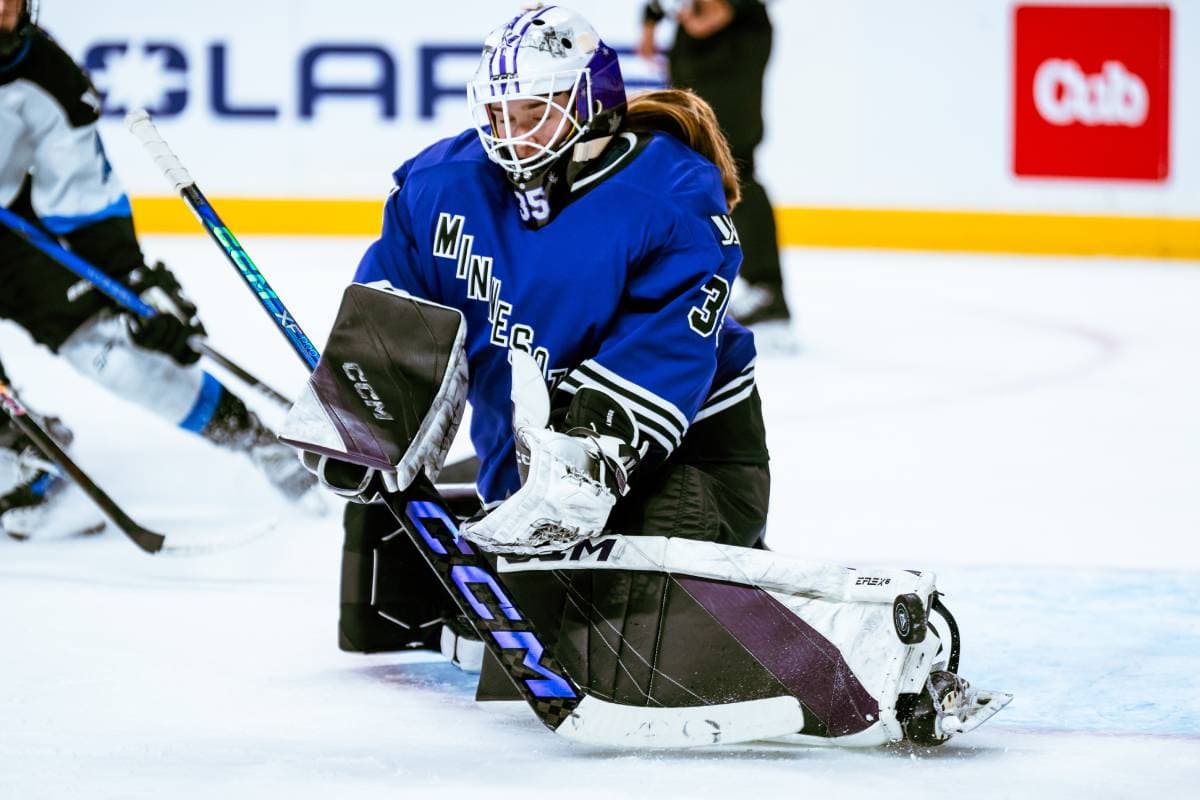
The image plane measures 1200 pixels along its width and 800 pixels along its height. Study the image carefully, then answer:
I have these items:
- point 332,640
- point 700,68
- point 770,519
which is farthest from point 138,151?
point 332,640

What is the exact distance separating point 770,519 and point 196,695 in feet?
4.41

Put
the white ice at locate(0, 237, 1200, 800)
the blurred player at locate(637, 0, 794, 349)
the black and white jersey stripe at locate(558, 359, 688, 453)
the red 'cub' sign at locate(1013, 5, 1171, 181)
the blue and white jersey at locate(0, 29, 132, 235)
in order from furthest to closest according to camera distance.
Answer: the red 'cub' sign at locate(1013, 5, 1171, 181) < the blurred player at locate(637, 0, 794, 349) < the blue and white jersey at locate(0, 29, 132, 235) < the black and white jersey stripe at locate(558, 359, 688, 453) < the white ice at locate(0, 237, 1200, 800)

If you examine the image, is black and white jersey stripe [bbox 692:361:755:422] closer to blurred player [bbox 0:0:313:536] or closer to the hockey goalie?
the hockey goalie

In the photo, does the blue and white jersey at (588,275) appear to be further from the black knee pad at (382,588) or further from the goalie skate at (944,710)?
the goalie skate at (944,710)

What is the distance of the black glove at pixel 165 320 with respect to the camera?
3012 mm

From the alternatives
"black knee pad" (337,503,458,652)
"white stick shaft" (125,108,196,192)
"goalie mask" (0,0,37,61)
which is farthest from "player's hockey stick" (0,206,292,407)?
"black knee pad" (337,503,458,652)

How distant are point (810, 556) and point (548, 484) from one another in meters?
0.76

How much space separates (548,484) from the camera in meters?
1.81

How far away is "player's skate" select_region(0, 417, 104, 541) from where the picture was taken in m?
3.03

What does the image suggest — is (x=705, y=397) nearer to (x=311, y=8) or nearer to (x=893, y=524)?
(x=893, y=524)

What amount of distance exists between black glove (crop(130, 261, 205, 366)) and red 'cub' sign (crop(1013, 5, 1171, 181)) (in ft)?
14.0

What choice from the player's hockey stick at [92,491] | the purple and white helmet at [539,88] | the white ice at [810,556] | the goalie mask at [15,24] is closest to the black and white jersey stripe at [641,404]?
the purple and white helmet at [539,88]

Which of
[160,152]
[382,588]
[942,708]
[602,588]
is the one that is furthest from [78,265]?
[942,708]

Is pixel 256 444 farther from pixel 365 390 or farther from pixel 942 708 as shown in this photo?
pixel 942 708
